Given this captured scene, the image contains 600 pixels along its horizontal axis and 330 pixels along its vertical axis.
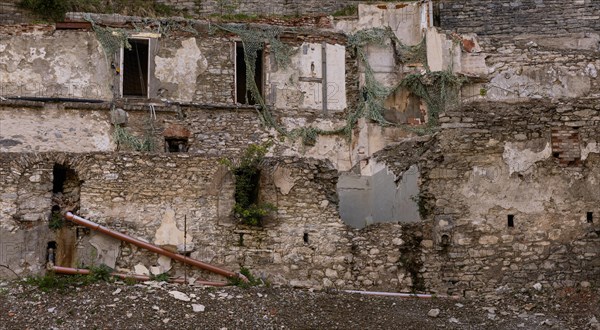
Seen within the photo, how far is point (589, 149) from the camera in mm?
12734

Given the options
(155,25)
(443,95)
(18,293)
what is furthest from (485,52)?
(18,293)

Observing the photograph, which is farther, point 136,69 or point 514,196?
point 136,69

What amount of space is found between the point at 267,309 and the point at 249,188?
6.42 ft

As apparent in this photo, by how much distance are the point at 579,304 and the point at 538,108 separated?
255cm

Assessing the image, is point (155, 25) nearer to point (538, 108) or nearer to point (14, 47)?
point (14, 47)

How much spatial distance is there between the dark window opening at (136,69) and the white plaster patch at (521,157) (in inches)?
320

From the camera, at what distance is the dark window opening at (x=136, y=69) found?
18703 millimetres

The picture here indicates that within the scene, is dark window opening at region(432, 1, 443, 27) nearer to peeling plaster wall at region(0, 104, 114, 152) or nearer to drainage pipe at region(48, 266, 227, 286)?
peeling plaster wall at region(0, 104, 114, 152)

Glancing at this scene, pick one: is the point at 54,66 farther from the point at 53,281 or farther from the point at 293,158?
the point at 53,281

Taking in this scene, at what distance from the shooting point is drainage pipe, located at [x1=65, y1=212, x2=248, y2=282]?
1212 cm

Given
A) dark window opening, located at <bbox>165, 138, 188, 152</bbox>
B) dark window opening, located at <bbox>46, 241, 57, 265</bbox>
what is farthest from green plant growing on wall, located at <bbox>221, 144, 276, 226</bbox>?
dark window opening, located at <bbox>165, 138, 188, 152</bbox>

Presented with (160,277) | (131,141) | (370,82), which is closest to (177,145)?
(131,141)

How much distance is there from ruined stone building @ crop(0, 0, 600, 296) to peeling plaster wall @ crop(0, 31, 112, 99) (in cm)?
3

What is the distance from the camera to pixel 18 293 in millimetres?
11328
